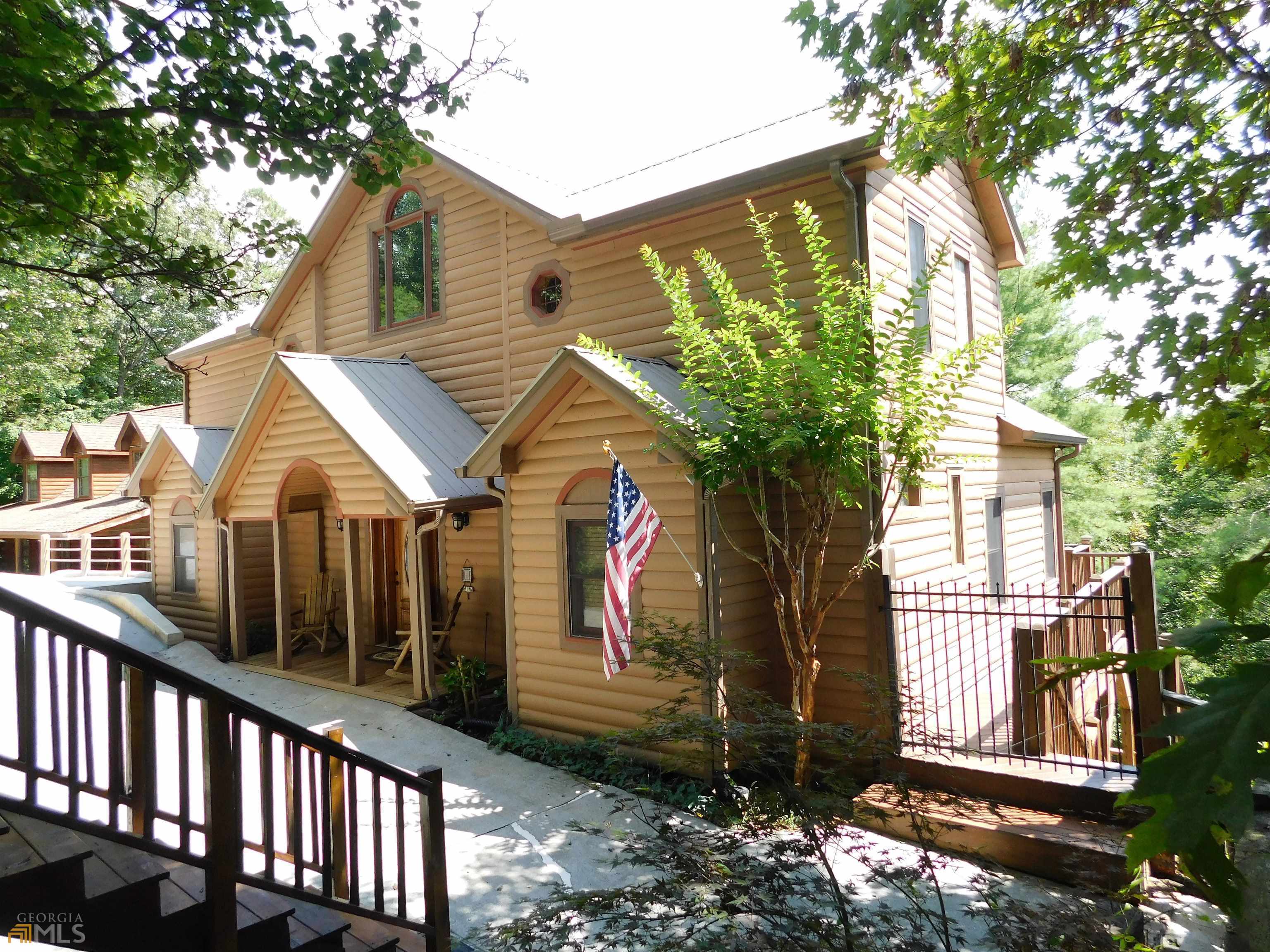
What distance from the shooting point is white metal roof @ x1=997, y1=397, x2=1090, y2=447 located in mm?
12242

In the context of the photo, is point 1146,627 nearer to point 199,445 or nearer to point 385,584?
point 385,584

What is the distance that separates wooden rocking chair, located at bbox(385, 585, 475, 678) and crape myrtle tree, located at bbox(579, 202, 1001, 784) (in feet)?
17.5

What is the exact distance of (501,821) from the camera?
273 inches

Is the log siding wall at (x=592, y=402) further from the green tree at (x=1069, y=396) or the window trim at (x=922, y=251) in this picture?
the green tree at (x=1069, y=396)

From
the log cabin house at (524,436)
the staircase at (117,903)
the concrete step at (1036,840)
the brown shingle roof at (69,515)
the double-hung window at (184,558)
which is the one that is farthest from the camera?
the brown shingle roof at (69,515)

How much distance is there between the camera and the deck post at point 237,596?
1285 centimetres

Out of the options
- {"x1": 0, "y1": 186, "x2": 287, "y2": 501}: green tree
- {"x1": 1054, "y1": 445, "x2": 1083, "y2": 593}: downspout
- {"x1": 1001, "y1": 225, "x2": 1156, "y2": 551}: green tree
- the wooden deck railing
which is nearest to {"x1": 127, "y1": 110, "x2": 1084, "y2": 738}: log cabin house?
{"x1": 1054, "y1": 445, "x2": 1083, "y2": 593}: downspout

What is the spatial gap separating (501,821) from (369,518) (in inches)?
224

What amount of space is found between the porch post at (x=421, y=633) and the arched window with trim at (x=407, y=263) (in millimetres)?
4587

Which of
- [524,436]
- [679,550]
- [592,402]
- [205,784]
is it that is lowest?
[205,784]

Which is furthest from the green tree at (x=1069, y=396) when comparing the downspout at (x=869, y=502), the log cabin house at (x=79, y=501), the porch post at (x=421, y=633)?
the log cabin house at (x=79, y=501)

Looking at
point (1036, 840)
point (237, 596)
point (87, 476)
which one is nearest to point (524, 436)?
point (1036, 840)

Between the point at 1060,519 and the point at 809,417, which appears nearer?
the point at 809,417

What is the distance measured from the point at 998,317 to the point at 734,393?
8.34 metres
